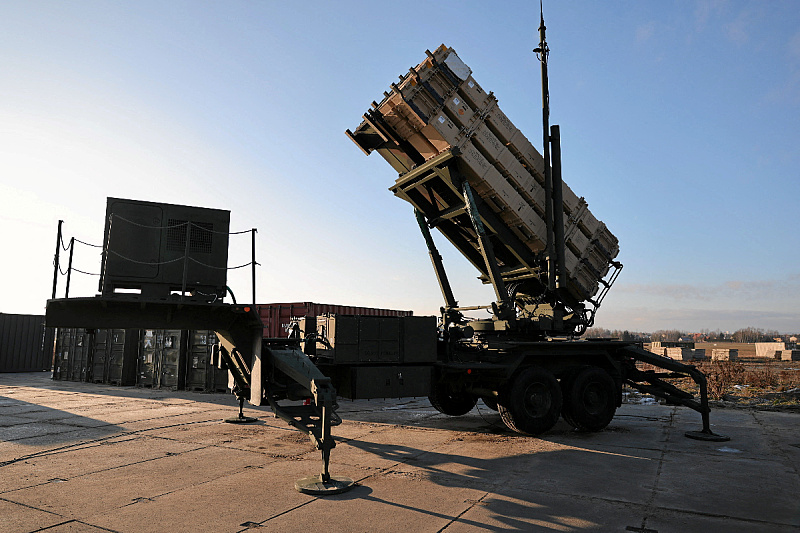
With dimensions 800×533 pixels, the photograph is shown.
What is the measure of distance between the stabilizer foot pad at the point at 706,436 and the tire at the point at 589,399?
1.29 meters

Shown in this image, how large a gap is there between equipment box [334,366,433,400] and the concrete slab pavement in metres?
0.80

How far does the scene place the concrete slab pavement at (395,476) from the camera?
4.65m

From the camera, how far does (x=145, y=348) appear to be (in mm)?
17266

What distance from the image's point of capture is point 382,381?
780 cm

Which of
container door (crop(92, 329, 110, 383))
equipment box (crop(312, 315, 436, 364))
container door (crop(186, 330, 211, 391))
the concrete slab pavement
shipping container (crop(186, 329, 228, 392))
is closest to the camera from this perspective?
the concrete slab pavement

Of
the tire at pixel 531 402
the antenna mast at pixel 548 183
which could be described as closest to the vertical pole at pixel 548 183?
the antenna mast at pixel 548 183

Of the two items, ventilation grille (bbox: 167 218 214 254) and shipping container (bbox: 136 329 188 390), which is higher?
ventilation grille (bbox: 167 218 214 254)

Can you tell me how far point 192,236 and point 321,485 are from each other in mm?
3432

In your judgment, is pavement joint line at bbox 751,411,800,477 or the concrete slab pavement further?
Answer: pavement joint line at bbox 751,411,800,477

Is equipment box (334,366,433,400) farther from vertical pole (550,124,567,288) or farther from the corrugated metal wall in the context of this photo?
the corrugated metal wall

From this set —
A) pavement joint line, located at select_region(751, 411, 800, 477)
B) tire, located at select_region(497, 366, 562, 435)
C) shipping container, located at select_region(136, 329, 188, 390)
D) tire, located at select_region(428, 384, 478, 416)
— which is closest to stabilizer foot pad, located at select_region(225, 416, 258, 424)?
tire, located at select_region(428, 384, 478, 416)

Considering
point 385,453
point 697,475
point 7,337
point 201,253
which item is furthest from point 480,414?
point 7,337

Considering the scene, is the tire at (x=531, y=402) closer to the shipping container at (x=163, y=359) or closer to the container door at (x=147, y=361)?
the shipping container at (x=163, y=359)

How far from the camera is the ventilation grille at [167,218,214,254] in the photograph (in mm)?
6559
